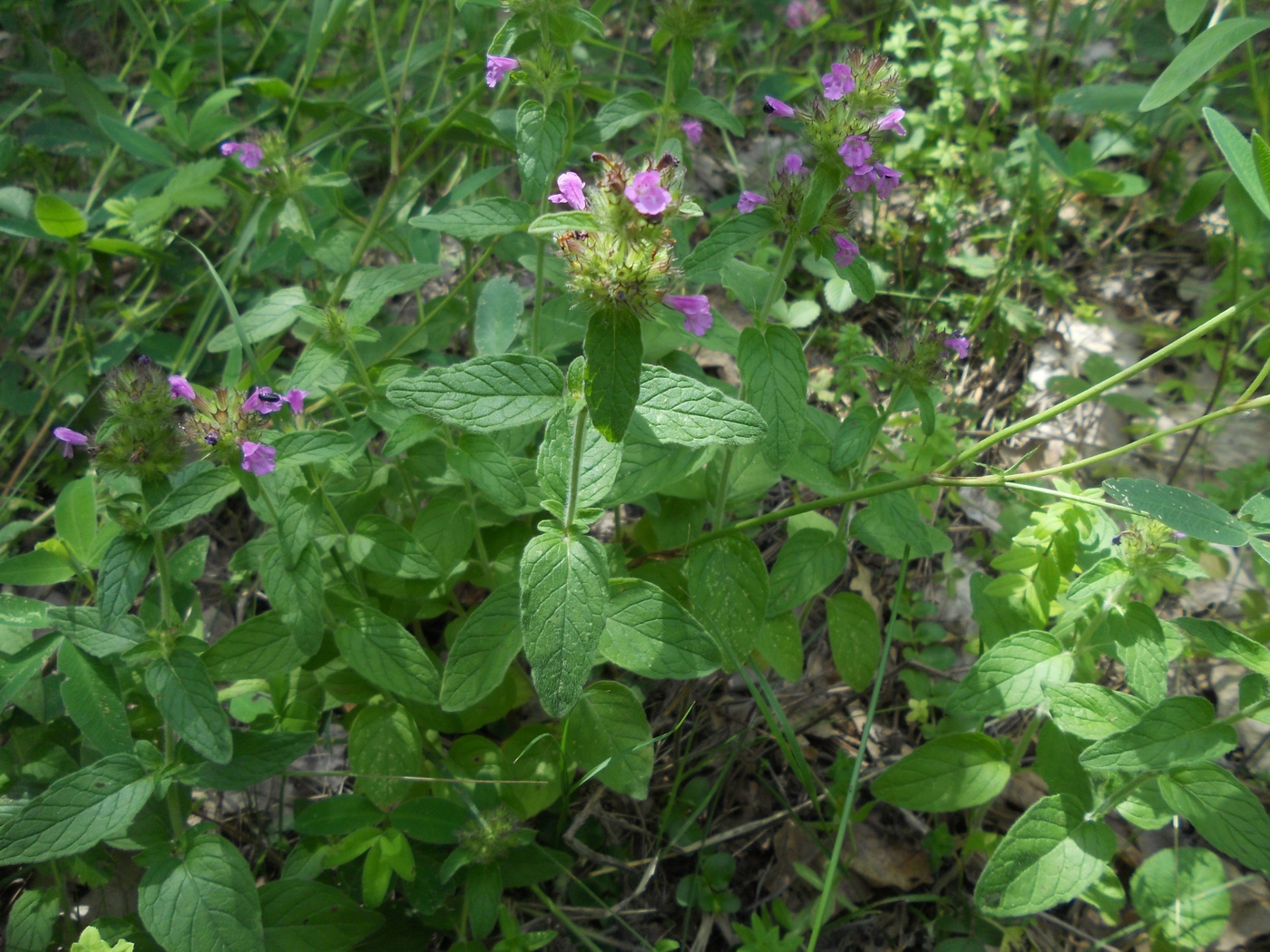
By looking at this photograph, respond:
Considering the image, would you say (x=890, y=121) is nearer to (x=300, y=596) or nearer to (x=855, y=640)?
(x=855, y=640)

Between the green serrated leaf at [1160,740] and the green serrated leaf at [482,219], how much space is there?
1771mm

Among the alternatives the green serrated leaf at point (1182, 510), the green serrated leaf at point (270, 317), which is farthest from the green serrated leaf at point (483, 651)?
the green serrated leaf at point (1182, 510)

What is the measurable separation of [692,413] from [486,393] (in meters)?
0.39

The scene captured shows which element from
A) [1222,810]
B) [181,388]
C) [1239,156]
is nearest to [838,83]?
[1239,156]

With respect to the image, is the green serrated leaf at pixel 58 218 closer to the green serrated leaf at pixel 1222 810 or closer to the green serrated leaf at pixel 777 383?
the green serrated leaf at pixel 777 383

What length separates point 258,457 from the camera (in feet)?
5.49

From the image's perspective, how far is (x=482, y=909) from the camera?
5.95 feet

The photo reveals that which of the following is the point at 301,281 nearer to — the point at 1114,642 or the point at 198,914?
the point at 198,914

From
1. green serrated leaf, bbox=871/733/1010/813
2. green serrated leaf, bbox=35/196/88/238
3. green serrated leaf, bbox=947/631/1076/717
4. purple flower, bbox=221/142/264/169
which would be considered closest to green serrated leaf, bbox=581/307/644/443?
green serrated leaf, bbox=947/631/1076/717

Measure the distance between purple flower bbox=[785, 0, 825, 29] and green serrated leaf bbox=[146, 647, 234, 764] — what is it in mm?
3842

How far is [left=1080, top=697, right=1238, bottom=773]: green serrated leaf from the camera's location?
4.96 feet

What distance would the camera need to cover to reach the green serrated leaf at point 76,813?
158 centimetres

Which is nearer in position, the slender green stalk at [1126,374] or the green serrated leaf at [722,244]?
the slender green stalk at [1126,374]

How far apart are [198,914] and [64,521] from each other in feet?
3.36
